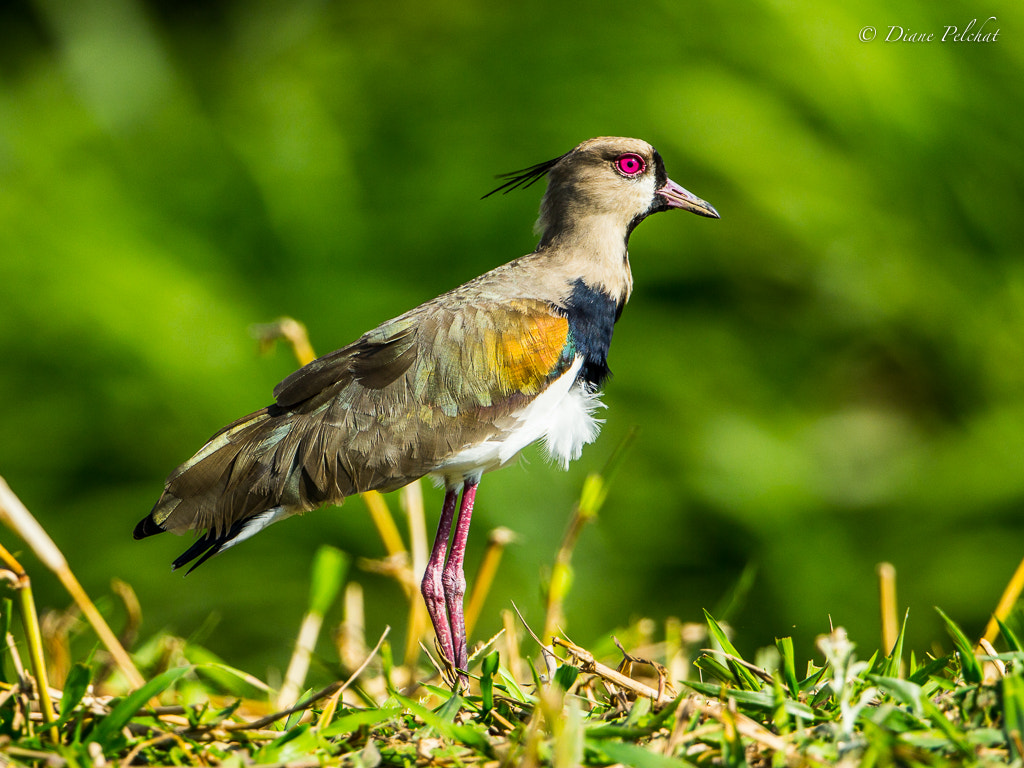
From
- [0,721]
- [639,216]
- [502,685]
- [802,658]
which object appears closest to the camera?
[0,721]

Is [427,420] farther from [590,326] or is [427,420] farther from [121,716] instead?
[121,716]

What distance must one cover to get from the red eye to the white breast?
665 millimetres

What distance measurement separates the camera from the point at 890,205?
4.92 metres

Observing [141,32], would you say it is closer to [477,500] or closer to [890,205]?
[477,500]

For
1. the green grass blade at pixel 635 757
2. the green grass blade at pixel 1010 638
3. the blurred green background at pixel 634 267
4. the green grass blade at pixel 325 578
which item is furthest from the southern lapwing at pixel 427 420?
the blurred green background at pixel 634 267

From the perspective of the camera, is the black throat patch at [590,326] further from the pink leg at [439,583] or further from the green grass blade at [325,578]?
the green grass blade at [325,578]

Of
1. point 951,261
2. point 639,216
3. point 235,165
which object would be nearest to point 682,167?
point 951,261

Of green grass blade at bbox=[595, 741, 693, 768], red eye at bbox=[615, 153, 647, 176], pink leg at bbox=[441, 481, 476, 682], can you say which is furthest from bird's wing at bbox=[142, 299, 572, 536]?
green grass blade at bbox=[595, 741, 693, 768]

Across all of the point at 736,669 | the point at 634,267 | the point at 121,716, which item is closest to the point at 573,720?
the point at 736,669

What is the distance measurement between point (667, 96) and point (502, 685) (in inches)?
141

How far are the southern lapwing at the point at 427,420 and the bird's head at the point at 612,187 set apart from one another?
0.95 feet

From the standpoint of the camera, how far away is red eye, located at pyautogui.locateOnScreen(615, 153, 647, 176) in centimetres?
335

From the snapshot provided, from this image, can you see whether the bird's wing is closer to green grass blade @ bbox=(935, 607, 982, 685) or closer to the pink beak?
the pink beak

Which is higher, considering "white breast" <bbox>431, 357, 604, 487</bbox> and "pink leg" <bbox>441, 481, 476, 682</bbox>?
"white breast" <bbox>431, 357, 604, 487</bbox>
